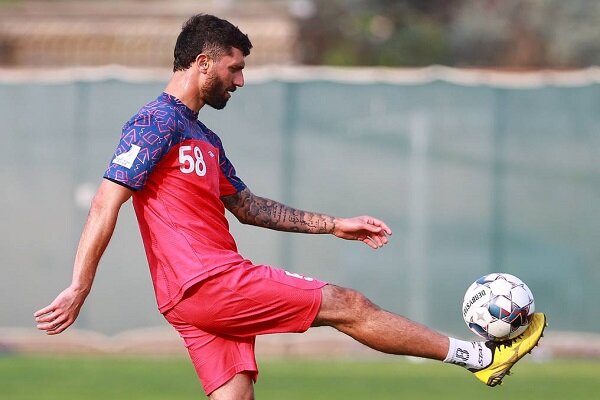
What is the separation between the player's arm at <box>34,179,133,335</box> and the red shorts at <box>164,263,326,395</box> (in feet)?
2.12

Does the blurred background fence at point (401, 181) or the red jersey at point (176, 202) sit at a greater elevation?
the blurred background fence at point (401, 181)

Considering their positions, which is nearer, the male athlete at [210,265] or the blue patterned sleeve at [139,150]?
the blue patterned sleeve at [139,150]

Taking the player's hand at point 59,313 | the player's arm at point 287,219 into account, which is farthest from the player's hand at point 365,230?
the player's hand at point 59,313

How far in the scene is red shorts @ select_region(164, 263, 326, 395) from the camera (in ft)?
25.9

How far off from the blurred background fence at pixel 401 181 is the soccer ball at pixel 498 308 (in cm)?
719

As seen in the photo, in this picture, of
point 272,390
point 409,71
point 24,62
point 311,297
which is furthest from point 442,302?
point 24,62

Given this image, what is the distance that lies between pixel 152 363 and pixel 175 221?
284 inches

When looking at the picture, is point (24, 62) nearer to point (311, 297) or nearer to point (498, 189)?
point (498, 189)

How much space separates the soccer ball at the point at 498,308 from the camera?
8.12 m

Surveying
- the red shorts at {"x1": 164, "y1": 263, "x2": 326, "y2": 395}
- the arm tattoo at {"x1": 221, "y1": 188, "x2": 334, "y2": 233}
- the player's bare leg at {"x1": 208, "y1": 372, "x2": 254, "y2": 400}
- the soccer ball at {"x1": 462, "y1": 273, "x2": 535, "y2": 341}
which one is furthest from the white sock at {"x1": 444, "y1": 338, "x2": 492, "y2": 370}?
the arm tattoo at {"x1": 221, "y1": 188, "x2": 334, "y2": 233}

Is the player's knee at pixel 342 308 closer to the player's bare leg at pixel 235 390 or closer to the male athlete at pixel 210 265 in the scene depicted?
the male athlete at pixel 210 265

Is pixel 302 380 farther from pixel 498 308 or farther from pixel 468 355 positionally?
pixel 468 355

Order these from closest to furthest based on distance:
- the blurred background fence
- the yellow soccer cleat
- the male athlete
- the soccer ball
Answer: the male athlete < the yellow soccer cleat < the soccer ball < the blurred background fence

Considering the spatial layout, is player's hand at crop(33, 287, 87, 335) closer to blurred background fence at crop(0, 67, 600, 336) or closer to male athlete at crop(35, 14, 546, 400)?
male athlete at crop(35, 14, 546, 400)
